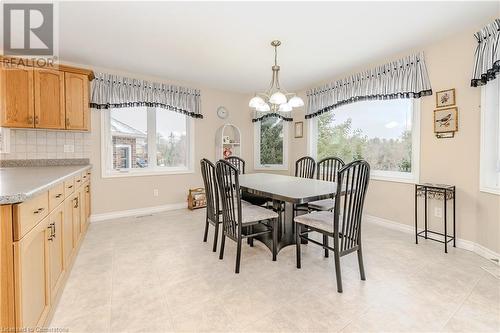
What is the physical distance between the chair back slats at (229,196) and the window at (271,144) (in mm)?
3034

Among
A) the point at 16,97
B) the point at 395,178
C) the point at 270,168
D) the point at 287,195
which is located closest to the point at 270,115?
the point at 270,168

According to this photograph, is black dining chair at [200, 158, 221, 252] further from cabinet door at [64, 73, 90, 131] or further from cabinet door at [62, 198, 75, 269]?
cabinet door at [64, 73, 90, 131]

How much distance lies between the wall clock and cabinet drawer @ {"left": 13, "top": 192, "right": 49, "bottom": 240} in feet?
12.0

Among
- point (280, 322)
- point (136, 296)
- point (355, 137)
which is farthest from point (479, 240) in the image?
point (136, 296)

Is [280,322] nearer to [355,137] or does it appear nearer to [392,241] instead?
[392,241]

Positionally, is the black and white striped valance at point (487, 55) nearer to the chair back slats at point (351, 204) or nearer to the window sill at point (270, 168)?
the chair back slats at point (351, 204)

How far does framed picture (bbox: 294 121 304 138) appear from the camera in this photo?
4762 millimetres

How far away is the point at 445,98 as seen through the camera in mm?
2732

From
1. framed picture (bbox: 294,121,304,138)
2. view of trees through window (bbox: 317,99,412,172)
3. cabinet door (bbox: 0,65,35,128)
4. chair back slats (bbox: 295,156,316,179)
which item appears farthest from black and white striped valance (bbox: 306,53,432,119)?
cabinet door (bbox: 0,65,35,128)

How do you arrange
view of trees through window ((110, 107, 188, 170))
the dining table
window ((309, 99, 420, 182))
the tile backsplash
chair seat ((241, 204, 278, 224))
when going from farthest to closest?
1. view of trees through window ((110, 107, 188, 170))
2. window ((309, 99, 420, 182))
3. the tile backsplash
4. chair seat ((241, 204, 278, 224))
5. the dining table

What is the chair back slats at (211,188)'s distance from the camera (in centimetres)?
236

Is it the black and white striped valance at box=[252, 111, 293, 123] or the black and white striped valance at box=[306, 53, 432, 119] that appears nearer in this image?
the black and white striped valance at box=[306, 53, 432, 119]

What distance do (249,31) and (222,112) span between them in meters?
2.42

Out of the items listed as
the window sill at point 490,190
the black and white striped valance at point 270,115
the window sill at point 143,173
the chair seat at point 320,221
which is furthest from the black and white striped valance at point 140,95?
the window sill at point 490,190
